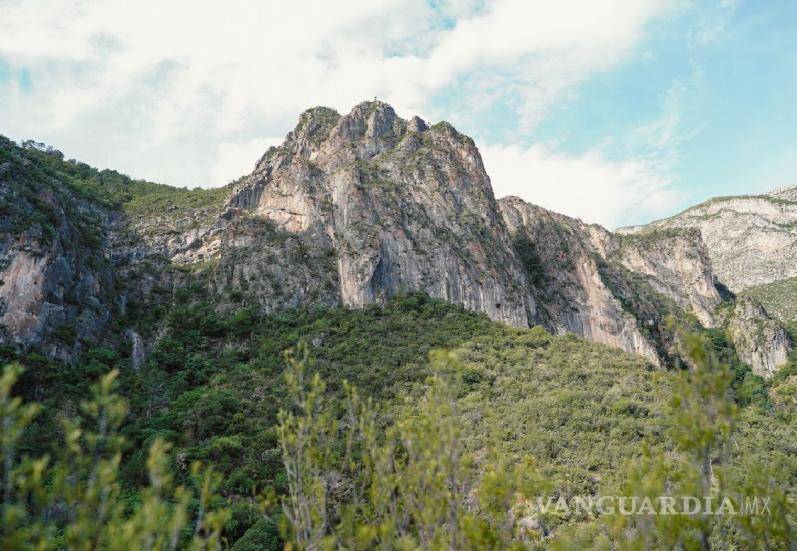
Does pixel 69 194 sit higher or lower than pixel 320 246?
higher

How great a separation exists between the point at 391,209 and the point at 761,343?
6677cm

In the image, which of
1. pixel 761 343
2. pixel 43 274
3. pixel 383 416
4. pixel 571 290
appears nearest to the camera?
pixel 383 416

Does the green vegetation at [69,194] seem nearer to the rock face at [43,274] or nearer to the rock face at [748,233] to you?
the rock face at [43,274]

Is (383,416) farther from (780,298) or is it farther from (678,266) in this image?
(780,298)

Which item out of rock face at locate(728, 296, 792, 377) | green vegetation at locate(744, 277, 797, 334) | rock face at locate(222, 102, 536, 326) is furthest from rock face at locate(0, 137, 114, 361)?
green vegetation at locate(744, 277, 797, 334)

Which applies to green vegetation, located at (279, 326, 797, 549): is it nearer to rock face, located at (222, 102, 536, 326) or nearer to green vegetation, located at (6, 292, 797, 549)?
green vegetation, located at (6, 292, 797, 549)

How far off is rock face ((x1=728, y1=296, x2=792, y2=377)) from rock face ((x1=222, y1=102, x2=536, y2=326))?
138 feet

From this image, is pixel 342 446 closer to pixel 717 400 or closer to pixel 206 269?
pixel 717 400

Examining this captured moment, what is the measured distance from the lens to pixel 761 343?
89.4 m

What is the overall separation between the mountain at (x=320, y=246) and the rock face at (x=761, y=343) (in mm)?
334

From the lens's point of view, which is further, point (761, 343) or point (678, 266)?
point (678, 266)

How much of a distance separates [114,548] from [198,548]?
108 cm

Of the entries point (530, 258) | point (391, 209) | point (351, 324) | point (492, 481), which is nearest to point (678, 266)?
point (530, 258)

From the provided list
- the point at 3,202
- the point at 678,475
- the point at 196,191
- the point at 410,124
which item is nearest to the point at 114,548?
the point at 678,475
